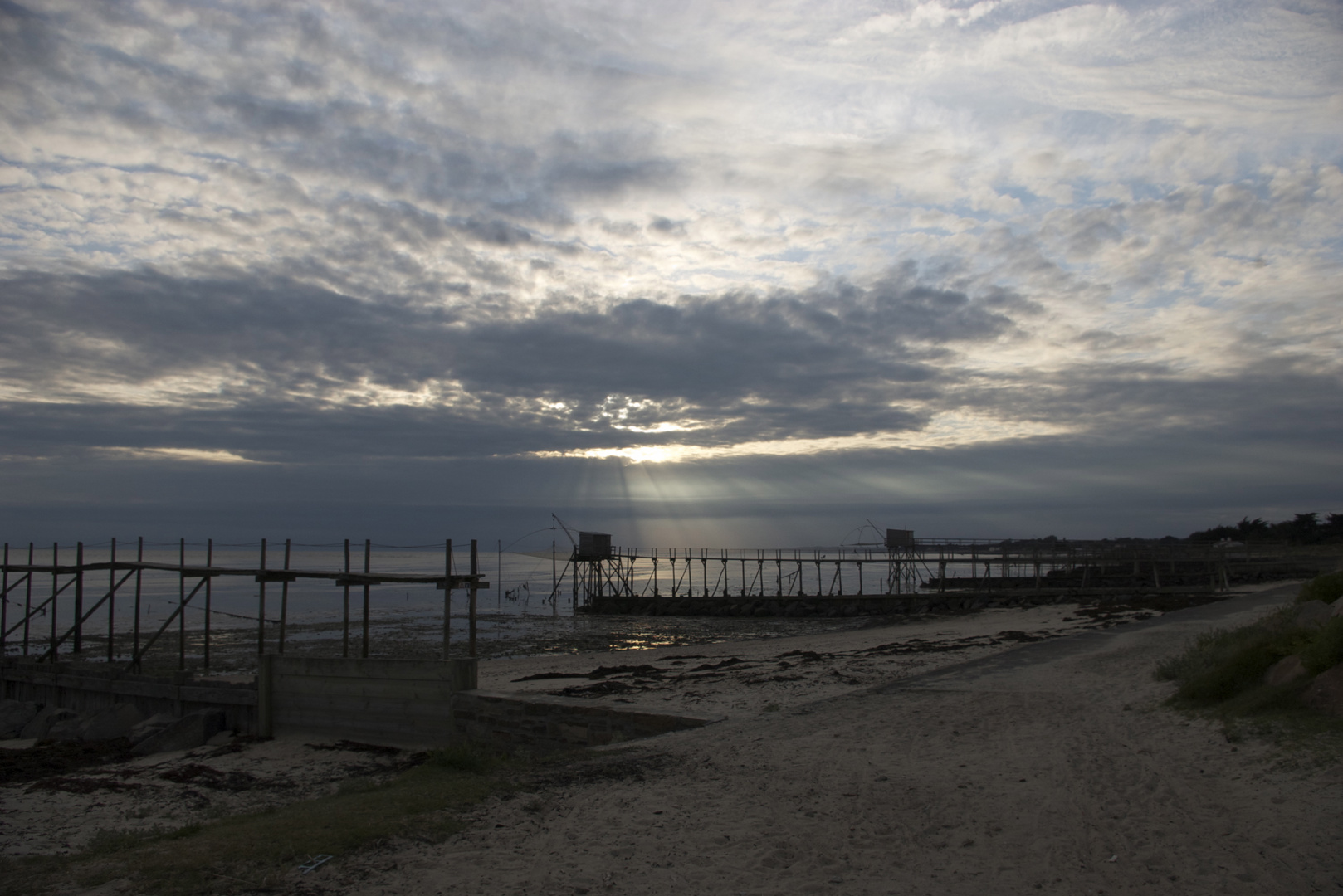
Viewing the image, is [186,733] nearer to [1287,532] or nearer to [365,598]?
[365,598]

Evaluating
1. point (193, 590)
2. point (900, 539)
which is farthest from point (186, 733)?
point (900, 539)

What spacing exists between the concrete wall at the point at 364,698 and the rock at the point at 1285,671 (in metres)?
9.97

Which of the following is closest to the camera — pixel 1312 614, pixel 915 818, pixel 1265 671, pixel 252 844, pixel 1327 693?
pixel 252 844

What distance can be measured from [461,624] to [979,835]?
125 feet

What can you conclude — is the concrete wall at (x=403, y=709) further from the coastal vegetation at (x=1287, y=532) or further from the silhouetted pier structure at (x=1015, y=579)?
the coastal vegetation at (x=1287, y=532)

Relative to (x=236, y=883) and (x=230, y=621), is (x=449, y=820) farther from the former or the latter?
(x=230, y=621)

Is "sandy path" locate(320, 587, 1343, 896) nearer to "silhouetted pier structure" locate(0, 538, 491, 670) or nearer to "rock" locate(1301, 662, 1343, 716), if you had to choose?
"rock" locate(1301, 662, 1343, 716)

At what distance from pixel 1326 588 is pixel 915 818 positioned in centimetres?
916

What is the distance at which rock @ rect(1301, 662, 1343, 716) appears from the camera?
7.29 m

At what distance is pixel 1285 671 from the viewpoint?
832 centimetres

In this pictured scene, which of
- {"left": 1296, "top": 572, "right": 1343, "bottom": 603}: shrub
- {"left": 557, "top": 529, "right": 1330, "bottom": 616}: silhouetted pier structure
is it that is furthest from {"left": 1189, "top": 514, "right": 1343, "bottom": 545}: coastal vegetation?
{"left": 1296, "top": 572, "right": 1343, "bottom": 603}: shrub

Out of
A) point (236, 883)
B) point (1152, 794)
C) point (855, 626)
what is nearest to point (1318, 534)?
point (855, 626)

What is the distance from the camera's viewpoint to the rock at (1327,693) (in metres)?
7.29

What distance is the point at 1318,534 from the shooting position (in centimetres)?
7019
